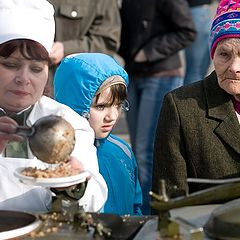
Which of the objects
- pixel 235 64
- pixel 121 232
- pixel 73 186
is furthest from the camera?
pixel 235 64

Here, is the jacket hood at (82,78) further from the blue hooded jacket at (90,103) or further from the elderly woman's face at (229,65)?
the elderly woman's face at (229,65)

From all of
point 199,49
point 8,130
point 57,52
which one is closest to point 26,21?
point 8,130

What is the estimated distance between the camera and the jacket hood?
3.10m

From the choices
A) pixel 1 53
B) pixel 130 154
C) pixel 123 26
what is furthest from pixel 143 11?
pixel 1 53

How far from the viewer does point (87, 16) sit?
4238 mm

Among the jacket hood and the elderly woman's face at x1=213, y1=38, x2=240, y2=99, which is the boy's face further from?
the elderly woman's face at x1=213, y1=38, x2=240, y2=99

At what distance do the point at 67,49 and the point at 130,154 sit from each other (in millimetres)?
1018

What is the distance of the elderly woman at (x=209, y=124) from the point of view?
9.20 feet

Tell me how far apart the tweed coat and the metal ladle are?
91 centimetres

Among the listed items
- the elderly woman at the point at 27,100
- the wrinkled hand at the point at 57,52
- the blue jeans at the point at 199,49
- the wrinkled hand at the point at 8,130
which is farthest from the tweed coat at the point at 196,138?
the blue jeans at the point at 199,49

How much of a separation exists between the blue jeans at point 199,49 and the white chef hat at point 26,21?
10.00ft

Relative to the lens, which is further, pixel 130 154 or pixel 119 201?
pixel 130 154

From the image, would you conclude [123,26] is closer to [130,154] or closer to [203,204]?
[130,154]

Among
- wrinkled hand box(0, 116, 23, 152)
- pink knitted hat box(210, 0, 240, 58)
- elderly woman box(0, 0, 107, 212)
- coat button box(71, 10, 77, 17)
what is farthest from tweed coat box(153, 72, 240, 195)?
coat button box(71, 10, 77, 17)
